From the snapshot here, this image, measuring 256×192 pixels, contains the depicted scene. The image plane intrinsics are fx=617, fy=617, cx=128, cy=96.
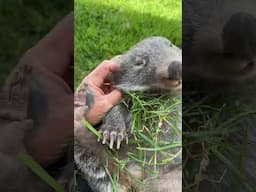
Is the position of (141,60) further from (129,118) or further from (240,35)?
(240,35)

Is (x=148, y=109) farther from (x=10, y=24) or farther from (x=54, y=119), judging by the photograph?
(x=10, y=24)

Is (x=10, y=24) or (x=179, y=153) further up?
(x=10, y=24)

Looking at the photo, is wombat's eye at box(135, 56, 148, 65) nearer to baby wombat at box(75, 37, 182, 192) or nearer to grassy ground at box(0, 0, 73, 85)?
baby wombat at box(75, 37, 182, 192)

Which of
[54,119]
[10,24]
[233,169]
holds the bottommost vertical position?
[233,169]

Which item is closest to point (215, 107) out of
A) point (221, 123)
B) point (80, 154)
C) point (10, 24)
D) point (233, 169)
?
point (221, 123)

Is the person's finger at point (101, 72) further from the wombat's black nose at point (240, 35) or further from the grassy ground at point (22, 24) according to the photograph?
the wombat's black nose at point (240, 35)

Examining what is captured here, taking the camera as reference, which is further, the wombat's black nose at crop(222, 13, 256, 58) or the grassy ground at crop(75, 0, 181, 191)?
the wombat's black nose at crop(222, 13, 256, 58)

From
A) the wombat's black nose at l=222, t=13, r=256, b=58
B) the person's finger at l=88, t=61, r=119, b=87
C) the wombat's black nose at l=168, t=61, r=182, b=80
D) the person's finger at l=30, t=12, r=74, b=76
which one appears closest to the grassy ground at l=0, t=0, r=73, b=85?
the person's finger at l=30, t=12, r=74, b=76
